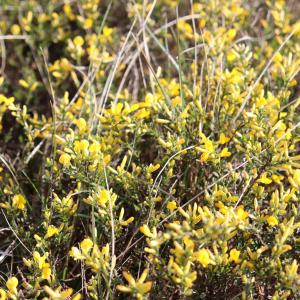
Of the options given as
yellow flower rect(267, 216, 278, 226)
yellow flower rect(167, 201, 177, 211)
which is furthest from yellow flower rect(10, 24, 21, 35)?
yellow flower rect(267, 216, 278, 226)

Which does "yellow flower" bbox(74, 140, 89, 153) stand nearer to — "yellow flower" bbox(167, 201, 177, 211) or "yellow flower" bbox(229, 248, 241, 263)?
"yellow flower" bbox(167, 201, 177, 211)

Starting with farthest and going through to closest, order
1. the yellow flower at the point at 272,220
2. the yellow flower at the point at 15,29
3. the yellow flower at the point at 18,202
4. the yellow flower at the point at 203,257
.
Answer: the yellow flower at the point at 15,29, the yellow flower at the point at 18,202, the yellow flower at the point at 272,220, the yellow flower at the point at 203,257

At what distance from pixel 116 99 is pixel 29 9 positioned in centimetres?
116

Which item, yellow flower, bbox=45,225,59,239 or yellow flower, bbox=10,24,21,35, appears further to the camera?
yellow flower, bbox=10,24,21,35

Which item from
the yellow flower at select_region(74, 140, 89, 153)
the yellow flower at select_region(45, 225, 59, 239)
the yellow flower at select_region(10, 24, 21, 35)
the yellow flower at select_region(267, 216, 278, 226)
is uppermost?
the yellow flower at select_region(10, 24, 21, 35)

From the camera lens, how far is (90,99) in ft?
8.14

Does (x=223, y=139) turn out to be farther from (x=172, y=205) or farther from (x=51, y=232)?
(x=51, y=232)

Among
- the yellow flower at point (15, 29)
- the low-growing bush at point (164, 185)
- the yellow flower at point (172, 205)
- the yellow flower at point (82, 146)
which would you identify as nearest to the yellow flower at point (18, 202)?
the low-growing bush at point (164, 185)

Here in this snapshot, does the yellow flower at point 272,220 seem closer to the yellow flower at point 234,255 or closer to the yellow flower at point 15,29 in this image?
the yellow flower at point 234,255

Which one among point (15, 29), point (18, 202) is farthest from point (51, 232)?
point (15, 29)

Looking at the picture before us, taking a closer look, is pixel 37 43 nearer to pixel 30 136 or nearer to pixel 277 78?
pixel 30 136

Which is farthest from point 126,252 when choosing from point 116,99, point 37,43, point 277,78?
point 37,43

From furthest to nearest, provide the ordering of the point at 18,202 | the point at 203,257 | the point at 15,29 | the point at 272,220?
the point at 15,29
the point at 18,202
the point at 272,220
the point at 203,257

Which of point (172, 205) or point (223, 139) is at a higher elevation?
point (223, 139)
